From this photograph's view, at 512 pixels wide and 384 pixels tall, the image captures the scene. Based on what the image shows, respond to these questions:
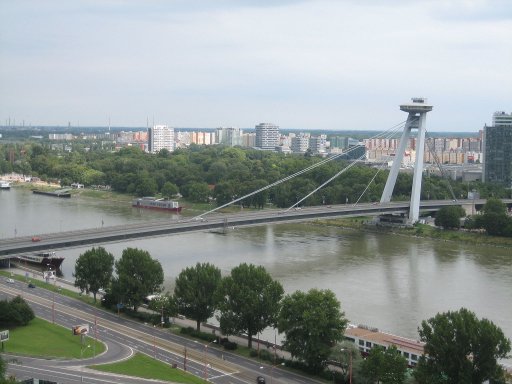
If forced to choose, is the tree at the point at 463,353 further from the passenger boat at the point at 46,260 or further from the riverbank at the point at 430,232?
the riverbank at the point at 430,232

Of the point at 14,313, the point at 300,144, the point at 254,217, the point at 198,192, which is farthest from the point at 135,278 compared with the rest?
the point at 300,144

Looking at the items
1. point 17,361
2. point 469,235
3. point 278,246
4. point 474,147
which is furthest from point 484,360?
point 474,147

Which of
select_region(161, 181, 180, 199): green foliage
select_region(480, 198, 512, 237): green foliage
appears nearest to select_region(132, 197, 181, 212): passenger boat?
select_region(161, 181, 180, 199): green foliage

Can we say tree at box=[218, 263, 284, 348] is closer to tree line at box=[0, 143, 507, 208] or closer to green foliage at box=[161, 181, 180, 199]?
tree line at box=[0, 143, 507, 208]

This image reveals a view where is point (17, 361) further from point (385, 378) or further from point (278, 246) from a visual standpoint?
point (278, 246)

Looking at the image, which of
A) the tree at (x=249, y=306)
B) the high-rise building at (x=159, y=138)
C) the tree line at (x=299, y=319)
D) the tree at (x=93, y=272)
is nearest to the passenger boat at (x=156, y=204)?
the tree line at (x=299, y=319)
